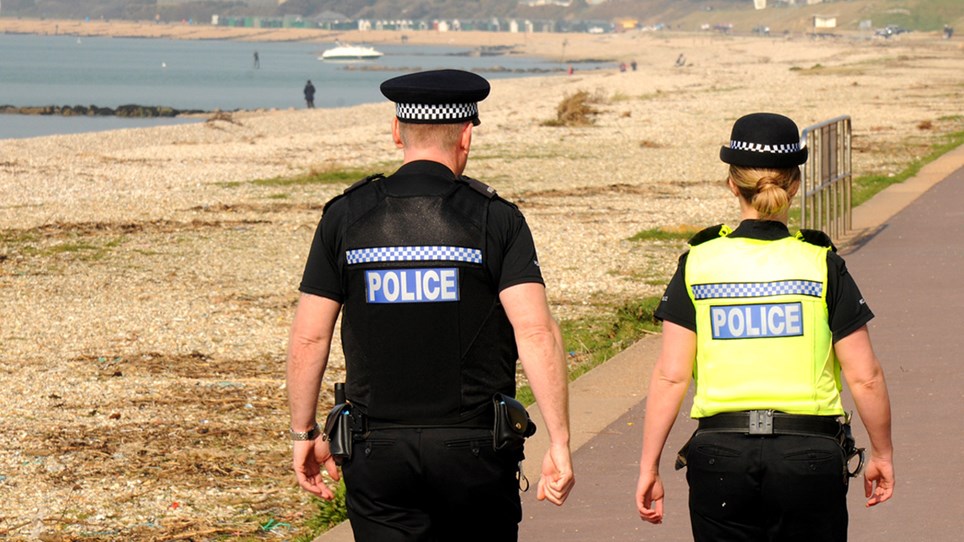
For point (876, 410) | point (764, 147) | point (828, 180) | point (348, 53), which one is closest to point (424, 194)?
point (764, 147)

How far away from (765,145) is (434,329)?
1025 millimetres

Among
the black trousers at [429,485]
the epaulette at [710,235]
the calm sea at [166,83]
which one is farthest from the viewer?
the calm sea at [166,83]

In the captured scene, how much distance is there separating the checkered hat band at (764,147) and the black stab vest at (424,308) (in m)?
0.70

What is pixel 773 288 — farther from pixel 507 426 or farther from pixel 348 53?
→ pixel 348 53

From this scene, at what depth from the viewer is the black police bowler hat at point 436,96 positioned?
3.87 metres

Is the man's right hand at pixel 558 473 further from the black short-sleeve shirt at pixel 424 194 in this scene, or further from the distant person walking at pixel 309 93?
the distant person walking at pixel 309 93

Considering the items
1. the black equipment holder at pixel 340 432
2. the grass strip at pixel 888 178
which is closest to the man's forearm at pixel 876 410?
the black equipment holder at pixel 340 432

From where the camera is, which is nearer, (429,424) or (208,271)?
(429,424)

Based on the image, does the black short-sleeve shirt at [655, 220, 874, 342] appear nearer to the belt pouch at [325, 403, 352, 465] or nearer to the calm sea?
the belt pouch at [325, 403, 352, 465]

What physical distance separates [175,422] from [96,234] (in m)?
10.8

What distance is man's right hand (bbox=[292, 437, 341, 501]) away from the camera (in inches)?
163

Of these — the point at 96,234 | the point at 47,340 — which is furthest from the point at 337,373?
the point at 96,234

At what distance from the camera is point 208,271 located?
15.5 metres

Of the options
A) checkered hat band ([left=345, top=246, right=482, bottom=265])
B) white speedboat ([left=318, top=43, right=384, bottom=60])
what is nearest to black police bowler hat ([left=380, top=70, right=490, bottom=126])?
checkered hat band ([left=345, top=246, right=482, bottom=265])
